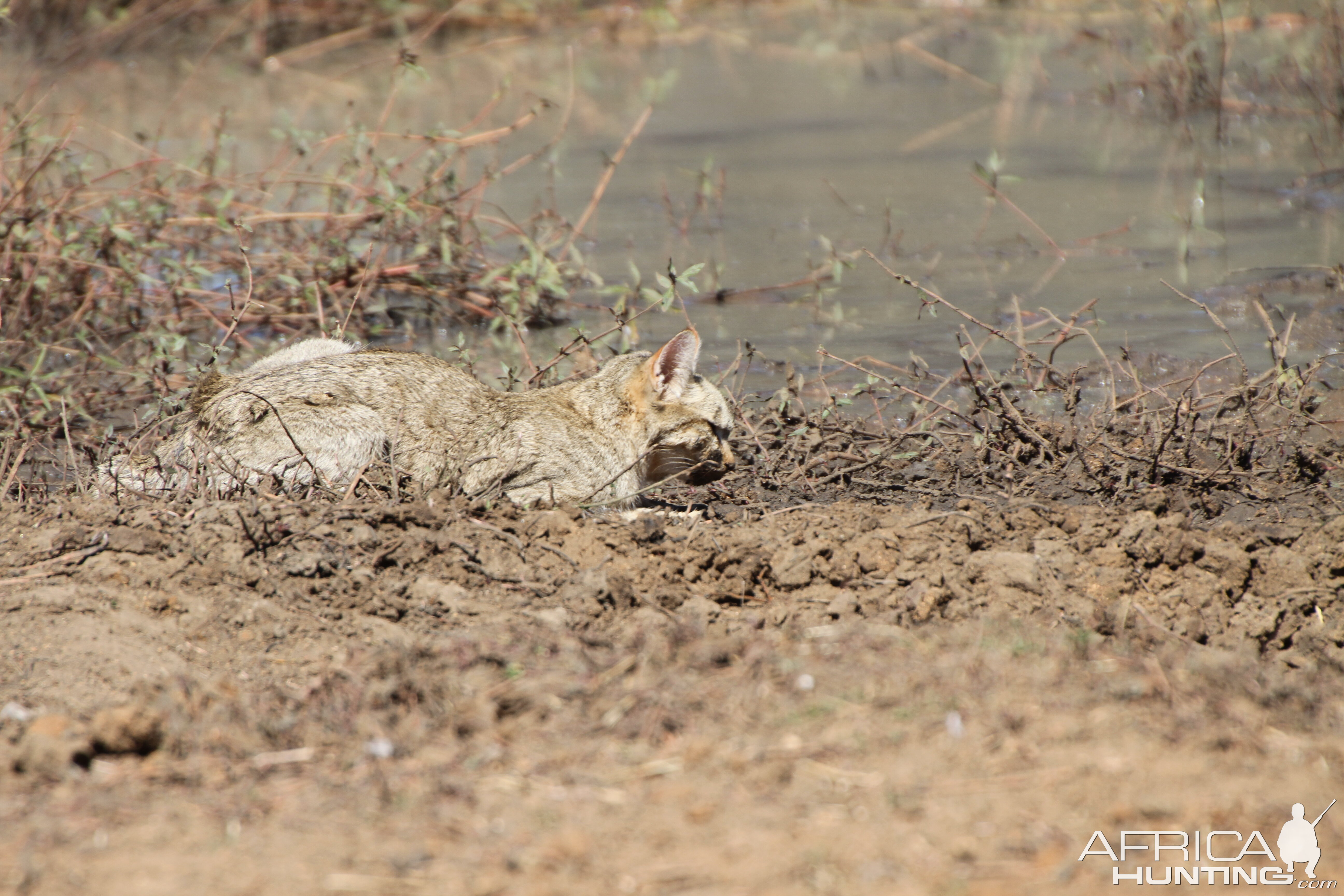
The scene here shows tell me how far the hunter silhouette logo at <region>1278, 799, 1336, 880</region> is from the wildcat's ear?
3311mm

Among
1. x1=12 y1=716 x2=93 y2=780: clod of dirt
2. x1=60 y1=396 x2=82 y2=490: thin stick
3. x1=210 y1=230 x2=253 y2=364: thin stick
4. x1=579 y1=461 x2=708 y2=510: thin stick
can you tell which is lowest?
x1=579 y1=461 x2=708 y2=510: thin stick

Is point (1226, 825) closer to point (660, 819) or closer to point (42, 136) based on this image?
point (660, 819)

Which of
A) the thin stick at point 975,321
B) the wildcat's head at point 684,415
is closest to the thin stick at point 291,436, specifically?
the wildcat's head at point 684,415

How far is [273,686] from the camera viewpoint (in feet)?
12.5

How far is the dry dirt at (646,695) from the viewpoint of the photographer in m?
2.91

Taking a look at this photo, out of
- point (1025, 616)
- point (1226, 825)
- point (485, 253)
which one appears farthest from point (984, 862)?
point (485, 253)

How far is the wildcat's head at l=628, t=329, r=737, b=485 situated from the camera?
5852 mm

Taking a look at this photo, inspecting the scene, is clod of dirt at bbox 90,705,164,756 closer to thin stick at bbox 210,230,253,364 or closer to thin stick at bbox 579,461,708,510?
thin stick at bbox 579,461,708,510

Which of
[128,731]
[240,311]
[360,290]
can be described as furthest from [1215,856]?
[240,311]

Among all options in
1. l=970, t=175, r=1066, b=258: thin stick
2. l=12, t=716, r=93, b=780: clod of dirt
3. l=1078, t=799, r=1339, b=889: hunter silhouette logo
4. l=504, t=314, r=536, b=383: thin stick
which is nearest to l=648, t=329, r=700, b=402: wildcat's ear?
l=504, t=314, r=536, b=383: thin stick

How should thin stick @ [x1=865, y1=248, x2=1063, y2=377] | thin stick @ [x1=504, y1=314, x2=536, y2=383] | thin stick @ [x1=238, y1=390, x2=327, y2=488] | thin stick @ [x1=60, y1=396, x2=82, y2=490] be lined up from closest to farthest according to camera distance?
1. thin stick @ [x1=238, y1=390, x2=327, y2=488]
2. thin stick @ [x1=60, y1=396, x2=82, y2=490]
3. thin stick @ [x1=865, y1=248, x2=1063, y2=377]
4. thin stick @ [x1=504, y1=314, x2=536, y2=383]

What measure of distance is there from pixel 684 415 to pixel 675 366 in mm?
239

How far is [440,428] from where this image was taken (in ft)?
18.2

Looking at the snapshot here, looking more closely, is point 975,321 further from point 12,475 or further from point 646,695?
point 12,475
